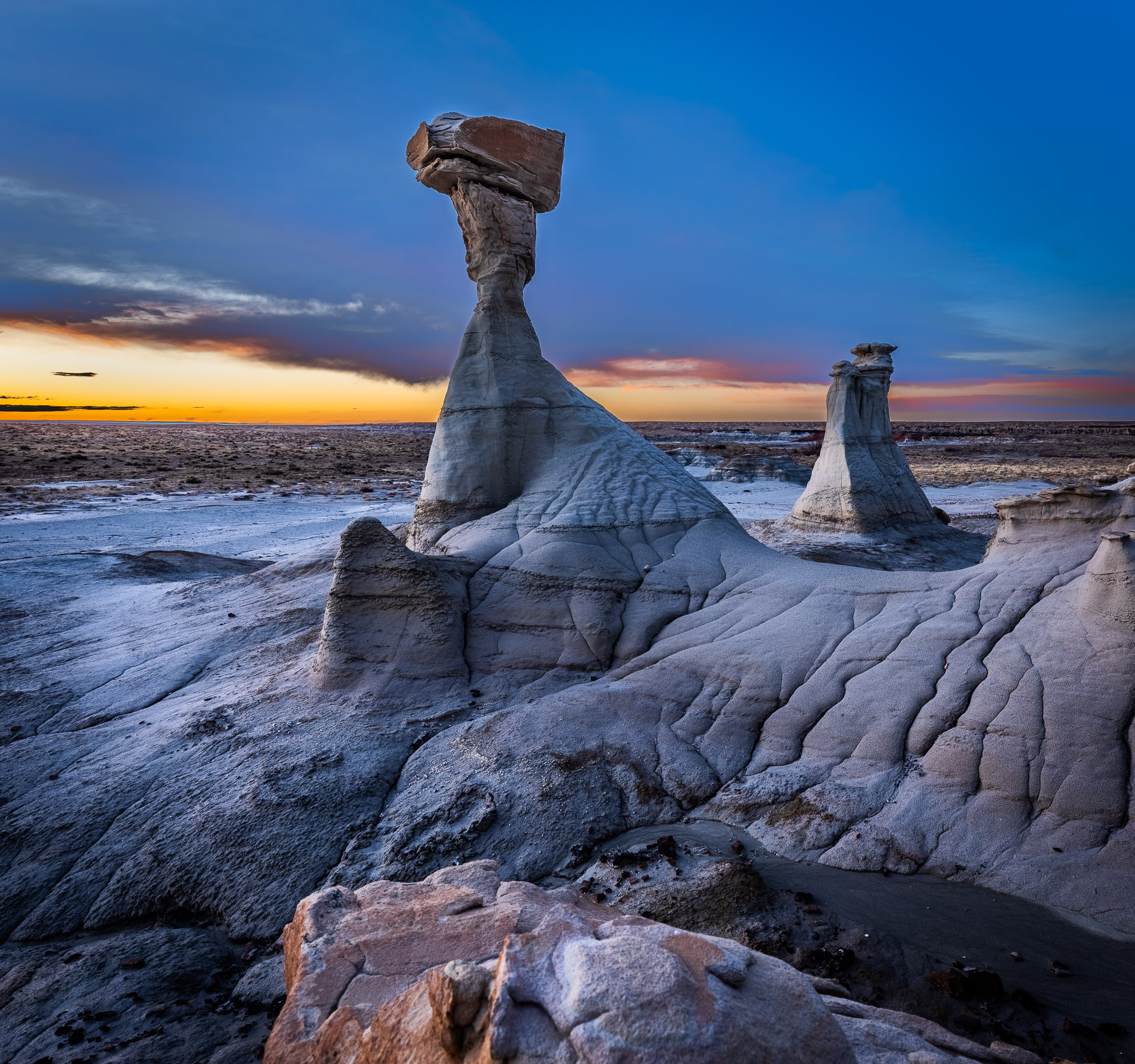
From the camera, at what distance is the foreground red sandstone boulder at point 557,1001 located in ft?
5.95

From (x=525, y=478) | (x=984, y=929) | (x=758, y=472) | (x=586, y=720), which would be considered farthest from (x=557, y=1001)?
(x=758, y=472)

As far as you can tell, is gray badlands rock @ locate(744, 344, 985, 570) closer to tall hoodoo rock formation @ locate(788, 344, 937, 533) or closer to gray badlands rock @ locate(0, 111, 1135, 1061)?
tall hoodoo rock formation @ locate(788, 344, 937, 533)

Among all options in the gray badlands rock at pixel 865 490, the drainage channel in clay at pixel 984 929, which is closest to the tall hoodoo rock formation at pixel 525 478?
the drainage channel in clay at pixel 984 929

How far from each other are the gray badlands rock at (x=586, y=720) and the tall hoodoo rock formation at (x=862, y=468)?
1022cm

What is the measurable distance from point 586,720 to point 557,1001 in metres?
3.73

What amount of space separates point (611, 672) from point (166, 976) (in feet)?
12.9

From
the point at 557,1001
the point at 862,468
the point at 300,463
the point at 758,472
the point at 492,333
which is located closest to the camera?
the point at 557,1001

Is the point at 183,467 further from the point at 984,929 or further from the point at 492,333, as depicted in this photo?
the point at 984,929

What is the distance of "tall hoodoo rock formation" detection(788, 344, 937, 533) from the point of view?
17.3 metres

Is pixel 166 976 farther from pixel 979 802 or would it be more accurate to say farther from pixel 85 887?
pixel 979 802

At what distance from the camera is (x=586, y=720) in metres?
5.62

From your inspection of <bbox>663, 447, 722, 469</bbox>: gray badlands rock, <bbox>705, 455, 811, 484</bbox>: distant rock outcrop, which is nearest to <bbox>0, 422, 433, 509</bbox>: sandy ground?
<bbox>663, 447, 722, 469</bbox>: gray badlands rock

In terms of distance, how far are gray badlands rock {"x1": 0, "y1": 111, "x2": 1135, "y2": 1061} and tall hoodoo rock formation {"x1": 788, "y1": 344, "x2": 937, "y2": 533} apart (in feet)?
33.5

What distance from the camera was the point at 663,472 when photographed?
909cm
